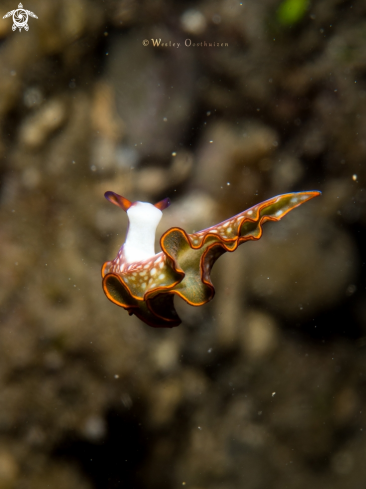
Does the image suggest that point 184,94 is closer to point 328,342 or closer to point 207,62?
point 207,62

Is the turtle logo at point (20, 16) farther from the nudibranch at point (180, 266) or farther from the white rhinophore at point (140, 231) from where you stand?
the white rhinophore at point (140, 231)

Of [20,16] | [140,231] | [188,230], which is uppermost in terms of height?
[20,16]

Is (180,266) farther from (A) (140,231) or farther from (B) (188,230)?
(B) (188,230)

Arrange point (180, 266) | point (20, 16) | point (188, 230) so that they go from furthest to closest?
point (188, 230) < point (20, 16) < point (180, 266)

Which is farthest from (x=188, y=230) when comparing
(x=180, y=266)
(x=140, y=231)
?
(x=180, y=266)

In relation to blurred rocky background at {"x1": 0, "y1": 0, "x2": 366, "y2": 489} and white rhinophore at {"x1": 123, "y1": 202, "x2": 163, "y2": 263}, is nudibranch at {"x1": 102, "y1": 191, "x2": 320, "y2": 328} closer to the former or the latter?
white rhinophore at {"x1": 123, "y1": 202, "x2": 163, "y2": 263}

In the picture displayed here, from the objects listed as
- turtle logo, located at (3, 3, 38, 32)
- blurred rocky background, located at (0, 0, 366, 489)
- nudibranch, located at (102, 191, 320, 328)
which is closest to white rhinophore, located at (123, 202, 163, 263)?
nudibranch, located at (102, 191, 320, 328)
